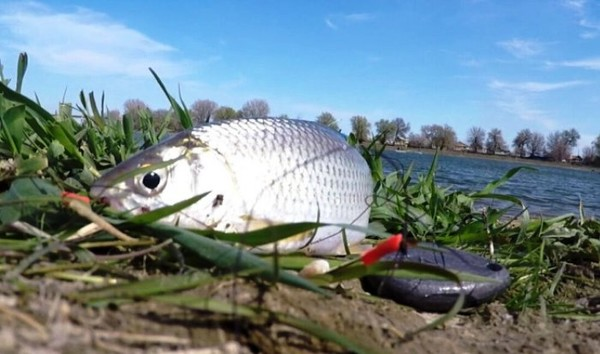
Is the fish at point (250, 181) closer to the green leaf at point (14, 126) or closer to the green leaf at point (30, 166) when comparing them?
the green leaf at point (30, 166)

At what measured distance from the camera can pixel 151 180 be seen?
1.83 metres

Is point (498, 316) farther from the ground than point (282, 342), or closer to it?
closer to it

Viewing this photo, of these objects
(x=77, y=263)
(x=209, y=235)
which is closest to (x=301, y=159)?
(x=209, y=235)

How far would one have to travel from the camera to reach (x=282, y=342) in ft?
3.60

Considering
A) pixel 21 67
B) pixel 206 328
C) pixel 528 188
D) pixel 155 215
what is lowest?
pixel 528 188

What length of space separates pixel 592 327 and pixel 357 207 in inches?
36.6

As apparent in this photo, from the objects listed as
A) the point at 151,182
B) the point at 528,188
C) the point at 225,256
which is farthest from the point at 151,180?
the point at 528,188

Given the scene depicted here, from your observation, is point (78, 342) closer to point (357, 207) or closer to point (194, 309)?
point (194, 309)

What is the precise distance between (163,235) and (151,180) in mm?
422

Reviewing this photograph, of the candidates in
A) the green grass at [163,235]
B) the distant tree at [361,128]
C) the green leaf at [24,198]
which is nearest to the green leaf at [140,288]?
the green grass at [163,235]

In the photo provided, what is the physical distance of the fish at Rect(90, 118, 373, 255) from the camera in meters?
1.82

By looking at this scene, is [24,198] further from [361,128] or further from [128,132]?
[361,128]

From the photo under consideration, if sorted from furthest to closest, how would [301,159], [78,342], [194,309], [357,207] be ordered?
[357,207] → [301,159] → [194,309] → [78,342]

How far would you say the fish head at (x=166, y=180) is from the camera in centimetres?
177
